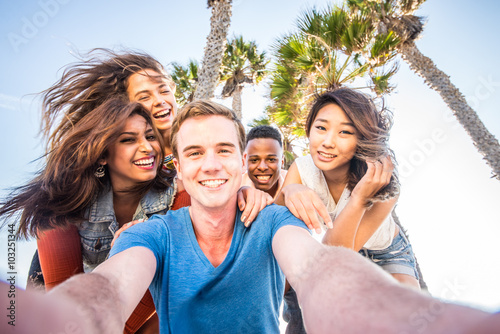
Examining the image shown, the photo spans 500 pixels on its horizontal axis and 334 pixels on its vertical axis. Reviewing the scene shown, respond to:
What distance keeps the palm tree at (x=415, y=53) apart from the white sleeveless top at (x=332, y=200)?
5042 mm

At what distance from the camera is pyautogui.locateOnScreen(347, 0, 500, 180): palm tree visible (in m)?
6.44

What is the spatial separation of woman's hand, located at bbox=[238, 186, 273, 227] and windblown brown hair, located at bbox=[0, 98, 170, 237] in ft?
4.39

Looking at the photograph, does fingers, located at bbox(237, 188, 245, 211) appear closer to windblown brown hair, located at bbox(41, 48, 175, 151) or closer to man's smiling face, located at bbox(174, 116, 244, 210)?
man's smiling face, located at bbox(174, 116, 244, 210)

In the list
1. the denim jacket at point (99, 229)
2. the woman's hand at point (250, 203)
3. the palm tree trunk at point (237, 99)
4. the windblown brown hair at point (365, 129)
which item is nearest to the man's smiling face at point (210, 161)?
the woman's hand at point (250, 203)

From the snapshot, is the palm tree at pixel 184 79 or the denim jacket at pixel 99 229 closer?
the denim jacket at pixel 99 229

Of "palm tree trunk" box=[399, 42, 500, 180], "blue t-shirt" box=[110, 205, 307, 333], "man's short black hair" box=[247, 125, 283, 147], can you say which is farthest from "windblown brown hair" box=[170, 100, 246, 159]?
"palm tree trunk" box=[399, 42, 500, 180]

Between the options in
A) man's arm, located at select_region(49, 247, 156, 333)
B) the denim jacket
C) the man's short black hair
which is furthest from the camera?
the man's short black hair

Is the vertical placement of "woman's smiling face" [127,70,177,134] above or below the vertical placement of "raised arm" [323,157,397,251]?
above

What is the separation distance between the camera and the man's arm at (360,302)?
2.15ft

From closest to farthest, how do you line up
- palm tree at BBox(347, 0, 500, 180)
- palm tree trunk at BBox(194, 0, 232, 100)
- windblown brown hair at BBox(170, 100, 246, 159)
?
windblown brown hair at BBox(170, 100, 246, 159)
palm tree trunk at BBox(194, 0, 232, 100)
palm tree at BBox(347, 0, 500, 180)

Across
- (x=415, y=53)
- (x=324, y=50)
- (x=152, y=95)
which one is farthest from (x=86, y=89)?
(x=415, y=53)

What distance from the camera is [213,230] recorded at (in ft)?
6.81

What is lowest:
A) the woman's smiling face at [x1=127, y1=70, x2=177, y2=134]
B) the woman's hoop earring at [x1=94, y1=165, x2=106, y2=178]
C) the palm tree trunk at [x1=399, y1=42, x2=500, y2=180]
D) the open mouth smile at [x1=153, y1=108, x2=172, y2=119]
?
the palm tree trunk at [x1=399, y1=42, x2=500, y2=180]

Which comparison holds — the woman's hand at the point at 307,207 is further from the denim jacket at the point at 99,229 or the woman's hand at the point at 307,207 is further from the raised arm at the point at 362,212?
the denim jacket at the point at 99,229
